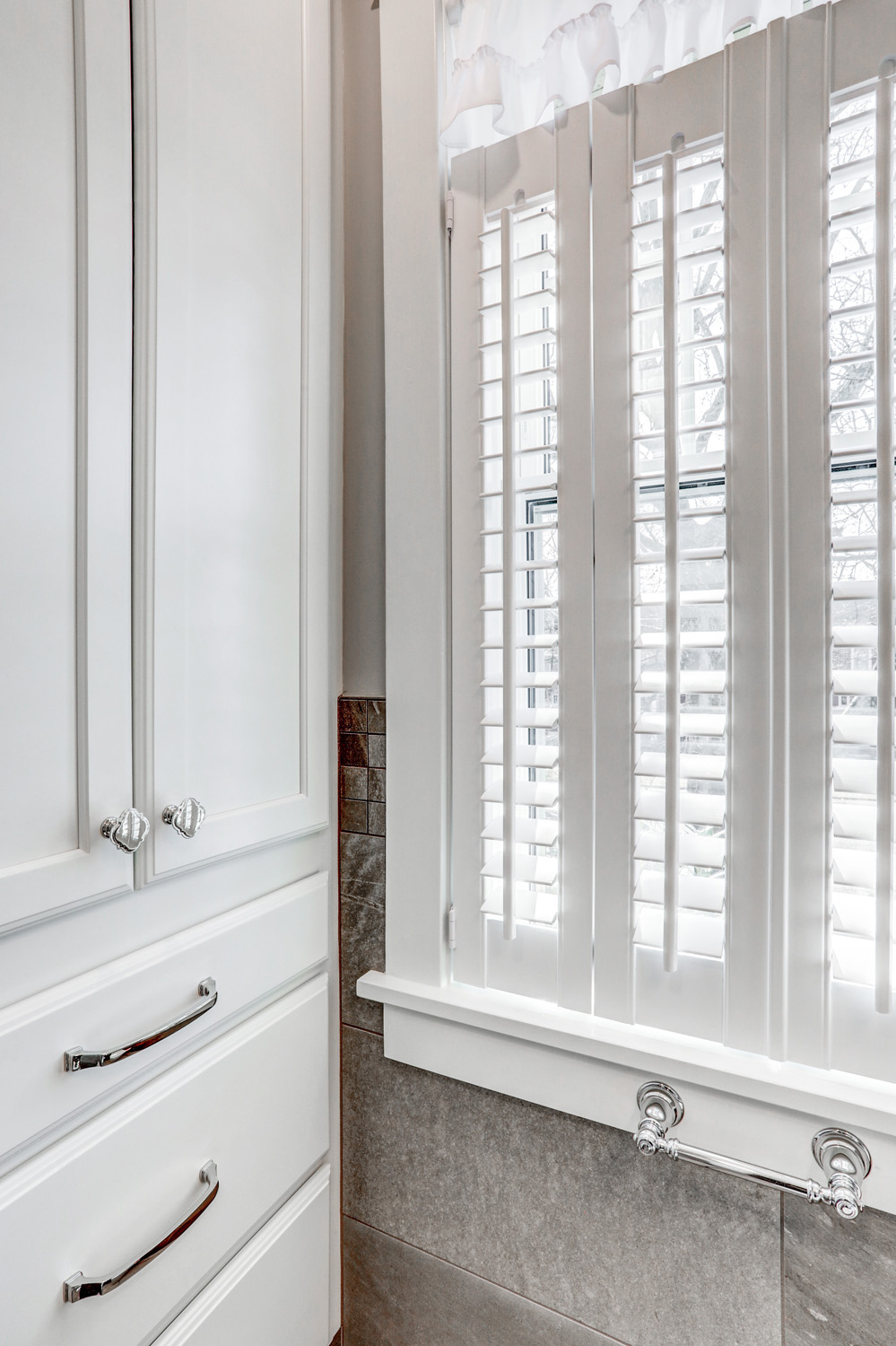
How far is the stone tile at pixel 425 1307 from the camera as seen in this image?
891 mm

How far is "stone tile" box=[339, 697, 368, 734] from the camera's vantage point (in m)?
1.01

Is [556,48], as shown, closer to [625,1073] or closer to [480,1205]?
[625,1073]

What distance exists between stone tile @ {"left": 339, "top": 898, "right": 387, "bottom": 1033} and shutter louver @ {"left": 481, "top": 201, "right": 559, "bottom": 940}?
195 millimetres

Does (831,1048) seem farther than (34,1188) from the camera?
Yes

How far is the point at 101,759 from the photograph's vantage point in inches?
25.6

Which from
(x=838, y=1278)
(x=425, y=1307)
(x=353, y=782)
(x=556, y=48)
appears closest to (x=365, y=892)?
(x=353, y=782)

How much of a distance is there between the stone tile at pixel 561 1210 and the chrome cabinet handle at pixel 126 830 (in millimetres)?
547

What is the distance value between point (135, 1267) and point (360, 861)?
0.49 m

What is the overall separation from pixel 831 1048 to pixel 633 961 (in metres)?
0.21

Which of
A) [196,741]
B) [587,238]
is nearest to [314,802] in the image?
[196,741]

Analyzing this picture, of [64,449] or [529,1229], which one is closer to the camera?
[64,449]

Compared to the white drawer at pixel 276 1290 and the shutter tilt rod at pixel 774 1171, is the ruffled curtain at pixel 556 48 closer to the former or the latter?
the shutter tilt rod at pixel 774 1171

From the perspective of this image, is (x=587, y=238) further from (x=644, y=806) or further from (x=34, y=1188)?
(x=34, y=1188)

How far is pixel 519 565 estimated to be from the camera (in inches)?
34.1
